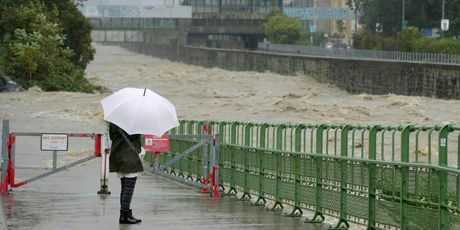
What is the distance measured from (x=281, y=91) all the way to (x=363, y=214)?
2441 inches

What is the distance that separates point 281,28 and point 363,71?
80435 mm

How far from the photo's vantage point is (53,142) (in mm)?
19344

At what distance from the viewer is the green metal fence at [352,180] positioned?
42.9 feet

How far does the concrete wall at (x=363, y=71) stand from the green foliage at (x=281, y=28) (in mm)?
35874

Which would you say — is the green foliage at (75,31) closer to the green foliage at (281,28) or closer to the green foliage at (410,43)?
the green foliage at (410,43)

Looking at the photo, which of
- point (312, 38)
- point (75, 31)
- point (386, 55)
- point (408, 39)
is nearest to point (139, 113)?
point (75, 31)

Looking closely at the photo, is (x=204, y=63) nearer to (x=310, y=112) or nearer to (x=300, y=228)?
(x=310, y=112)

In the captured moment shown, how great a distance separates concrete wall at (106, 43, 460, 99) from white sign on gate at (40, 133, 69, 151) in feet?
145

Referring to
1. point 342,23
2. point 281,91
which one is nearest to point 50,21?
point 281,91

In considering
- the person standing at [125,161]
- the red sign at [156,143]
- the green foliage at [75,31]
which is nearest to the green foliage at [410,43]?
the green foliage at [75,31]

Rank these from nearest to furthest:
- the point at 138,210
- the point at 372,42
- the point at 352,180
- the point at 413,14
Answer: the point at 352,180
the point at 138,210
the point at 372,42
the point at 413,14

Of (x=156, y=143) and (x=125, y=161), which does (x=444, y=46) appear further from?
(x=125, y=161)

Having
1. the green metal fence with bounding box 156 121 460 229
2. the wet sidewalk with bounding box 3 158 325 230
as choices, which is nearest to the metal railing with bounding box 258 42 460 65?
the green metal fence with bounding box 156 121 460 229

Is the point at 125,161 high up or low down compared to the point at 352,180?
up
